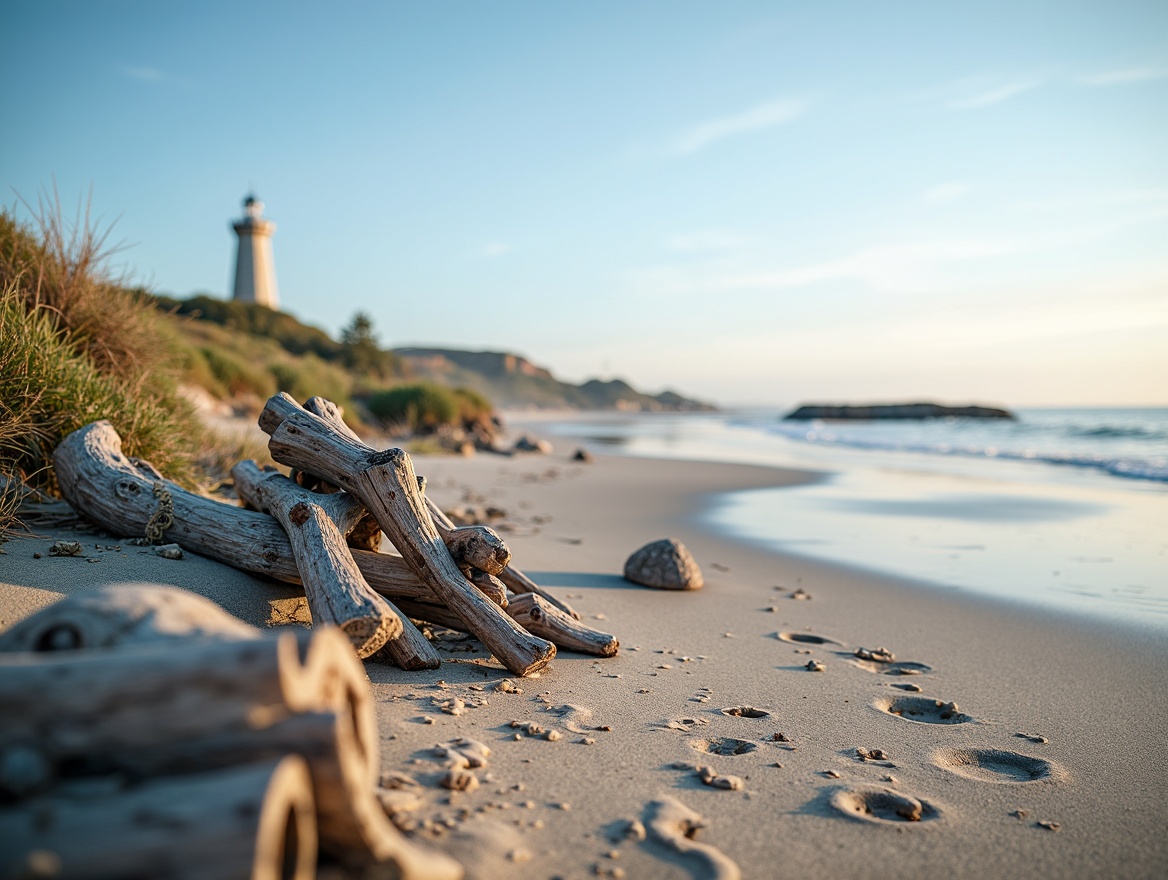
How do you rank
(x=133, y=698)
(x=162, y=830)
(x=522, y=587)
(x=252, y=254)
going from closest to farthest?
(x=162, y=830)
(x=133, y=698)
(x=522, y=587)
(x=252, y=254)

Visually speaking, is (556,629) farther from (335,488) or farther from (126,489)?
(126,489)

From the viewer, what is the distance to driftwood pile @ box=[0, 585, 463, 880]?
1434 mm

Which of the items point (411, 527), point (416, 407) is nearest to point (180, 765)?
point (411, 527)


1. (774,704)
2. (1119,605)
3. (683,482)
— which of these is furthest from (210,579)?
(683,482)

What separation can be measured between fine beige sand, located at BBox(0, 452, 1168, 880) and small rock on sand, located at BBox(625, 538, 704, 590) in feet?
0.46

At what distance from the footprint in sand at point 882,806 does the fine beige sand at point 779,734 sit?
0.4 inches

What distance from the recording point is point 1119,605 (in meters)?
5.34

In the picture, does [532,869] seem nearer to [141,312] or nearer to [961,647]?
[961,647]

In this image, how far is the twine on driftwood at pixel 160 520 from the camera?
14.0ft

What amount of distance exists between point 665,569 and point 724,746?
2581 mm

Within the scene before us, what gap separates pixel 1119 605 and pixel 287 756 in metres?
5.77

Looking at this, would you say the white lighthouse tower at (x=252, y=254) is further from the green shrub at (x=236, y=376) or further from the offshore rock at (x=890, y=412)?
the offshore rock at (x=890, y=412)

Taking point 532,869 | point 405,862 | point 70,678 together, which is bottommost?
point 532,869

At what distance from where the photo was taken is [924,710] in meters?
3.63
